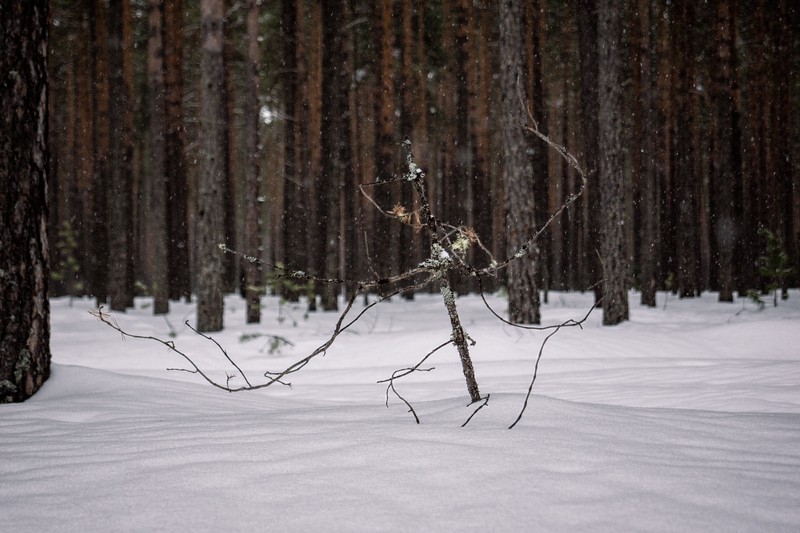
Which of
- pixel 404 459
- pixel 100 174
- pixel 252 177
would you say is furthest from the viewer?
pixel 100 174

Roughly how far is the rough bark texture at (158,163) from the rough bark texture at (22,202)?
8024 millimetres

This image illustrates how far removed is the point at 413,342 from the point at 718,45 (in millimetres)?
11050

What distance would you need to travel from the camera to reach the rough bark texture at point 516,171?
7168mm

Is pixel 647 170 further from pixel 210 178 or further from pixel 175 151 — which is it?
pixel 175 151

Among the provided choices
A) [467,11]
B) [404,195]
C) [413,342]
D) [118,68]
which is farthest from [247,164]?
[467,11]

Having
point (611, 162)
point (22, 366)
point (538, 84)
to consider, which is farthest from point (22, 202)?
point (538, 84)

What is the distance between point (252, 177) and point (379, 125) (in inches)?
196

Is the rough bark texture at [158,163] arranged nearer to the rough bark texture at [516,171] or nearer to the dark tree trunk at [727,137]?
the rough bark texture at [516,171]

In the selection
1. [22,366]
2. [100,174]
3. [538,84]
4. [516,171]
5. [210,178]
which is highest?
[538,84]

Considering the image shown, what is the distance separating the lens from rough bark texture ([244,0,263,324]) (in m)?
9.55

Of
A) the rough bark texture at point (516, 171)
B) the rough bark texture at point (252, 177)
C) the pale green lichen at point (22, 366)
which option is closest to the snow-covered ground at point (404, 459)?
the pale green lichen at point (22, 366)

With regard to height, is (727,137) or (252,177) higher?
(727,137)

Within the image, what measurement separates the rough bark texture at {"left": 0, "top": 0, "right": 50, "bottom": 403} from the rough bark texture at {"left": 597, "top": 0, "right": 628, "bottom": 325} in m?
7.11

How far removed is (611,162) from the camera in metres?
8.18
